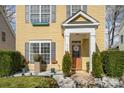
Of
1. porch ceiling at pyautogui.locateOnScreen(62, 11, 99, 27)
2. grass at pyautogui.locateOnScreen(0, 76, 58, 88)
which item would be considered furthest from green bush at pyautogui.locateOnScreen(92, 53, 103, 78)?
grass at pyautogui.locateOnScreen(0, 76, 58, 88)

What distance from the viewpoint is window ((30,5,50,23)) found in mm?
20234

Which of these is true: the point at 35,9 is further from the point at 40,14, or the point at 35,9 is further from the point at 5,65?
the point at 5,65

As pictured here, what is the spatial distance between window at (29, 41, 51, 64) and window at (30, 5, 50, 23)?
167cm

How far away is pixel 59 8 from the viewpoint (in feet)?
66.9

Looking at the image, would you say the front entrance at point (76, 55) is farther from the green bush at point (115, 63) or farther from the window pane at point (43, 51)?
the green bush at point (115, 63)

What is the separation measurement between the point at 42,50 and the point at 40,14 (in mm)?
2622

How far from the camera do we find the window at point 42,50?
2022 cm

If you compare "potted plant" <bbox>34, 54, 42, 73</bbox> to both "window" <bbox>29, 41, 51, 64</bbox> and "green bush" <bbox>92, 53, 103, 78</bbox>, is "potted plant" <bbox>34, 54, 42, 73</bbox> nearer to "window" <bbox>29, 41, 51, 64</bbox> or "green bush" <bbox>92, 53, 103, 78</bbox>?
"window" <bbox>29, 41, 51, 64</bbox>

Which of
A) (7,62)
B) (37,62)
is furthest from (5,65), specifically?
(37,62)

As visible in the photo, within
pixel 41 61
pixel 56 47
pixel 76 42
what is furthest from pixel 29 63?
pixel 76 42

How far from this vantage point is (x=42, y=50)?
66.5ft

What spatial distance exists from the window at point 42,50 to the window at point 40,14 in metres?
1.67

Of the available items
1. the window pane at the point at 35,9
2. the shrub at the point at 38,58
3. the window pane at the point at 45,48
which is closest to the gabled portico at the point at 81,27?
the window pane at the point at 45,48

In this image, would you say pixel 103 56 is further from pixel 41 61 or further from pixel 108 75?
pixel 41 61
